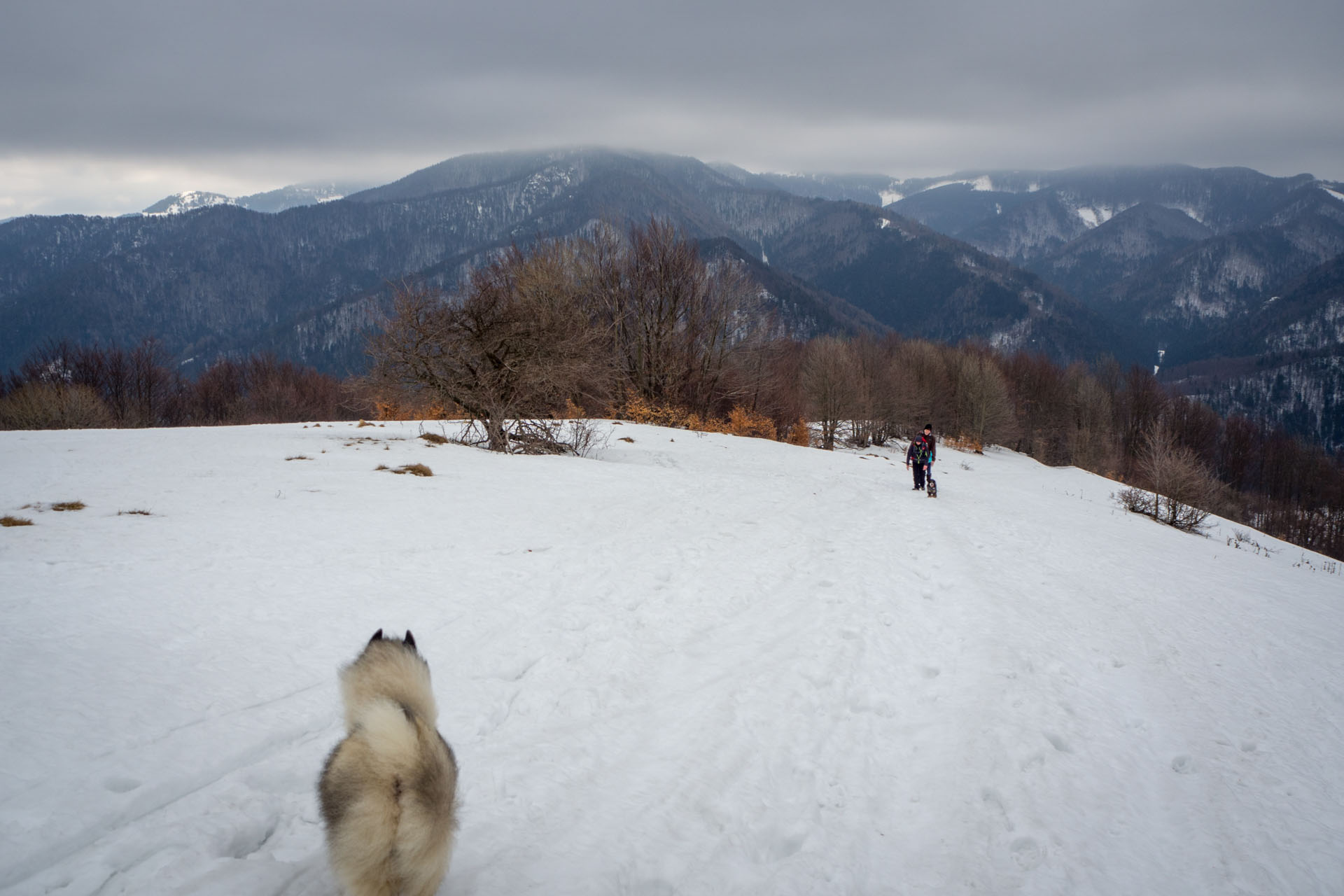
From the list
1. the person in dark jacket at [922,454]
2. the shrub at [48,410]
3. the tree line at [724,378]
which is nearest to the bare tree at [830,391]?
the tree line at [724,378]

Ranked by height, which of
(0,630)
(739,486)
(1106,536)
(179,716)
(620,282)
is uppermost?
(620,282)

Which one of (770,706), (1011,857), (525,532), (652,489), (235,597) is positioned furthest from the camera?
(652,489)

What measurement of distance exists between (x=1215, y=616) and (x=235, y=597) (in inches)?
491

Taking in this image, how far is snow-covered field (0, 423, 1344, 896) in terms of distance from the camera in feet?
10.5

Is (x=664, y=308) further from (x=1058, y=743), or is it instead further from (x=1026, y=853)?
(x=1026, y=853)

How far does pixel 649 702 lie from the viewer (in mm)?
4887

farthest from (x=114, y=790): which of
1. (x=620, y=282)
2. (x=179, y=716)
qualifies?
(x=620, y=282)

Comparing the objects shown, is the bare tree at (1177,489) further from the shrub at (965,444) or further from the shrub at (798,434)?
the shrub at (965,444)

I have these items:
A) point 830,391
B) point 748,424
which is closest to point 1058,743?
point 748,424

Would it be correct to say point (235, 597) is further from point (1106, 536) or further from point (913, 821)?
point (1106, 536)

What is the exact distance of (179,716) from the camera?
12.4 ft

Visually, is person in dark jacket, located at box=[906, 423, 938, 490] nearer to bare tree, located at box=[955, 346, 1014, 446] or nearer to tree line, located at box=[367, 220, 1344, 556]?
tree line, located at box=[367, 220, 1344, 556]

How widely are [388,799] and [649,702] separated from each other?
3332 millimetres

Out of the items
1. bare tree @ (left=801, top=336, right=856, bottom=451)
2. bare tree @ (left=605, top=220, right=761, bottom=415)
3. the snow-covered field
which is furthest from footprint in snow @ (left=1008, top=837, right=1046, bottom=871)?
bare tree @ (left=801, top=336, right=856, bottom=451)
